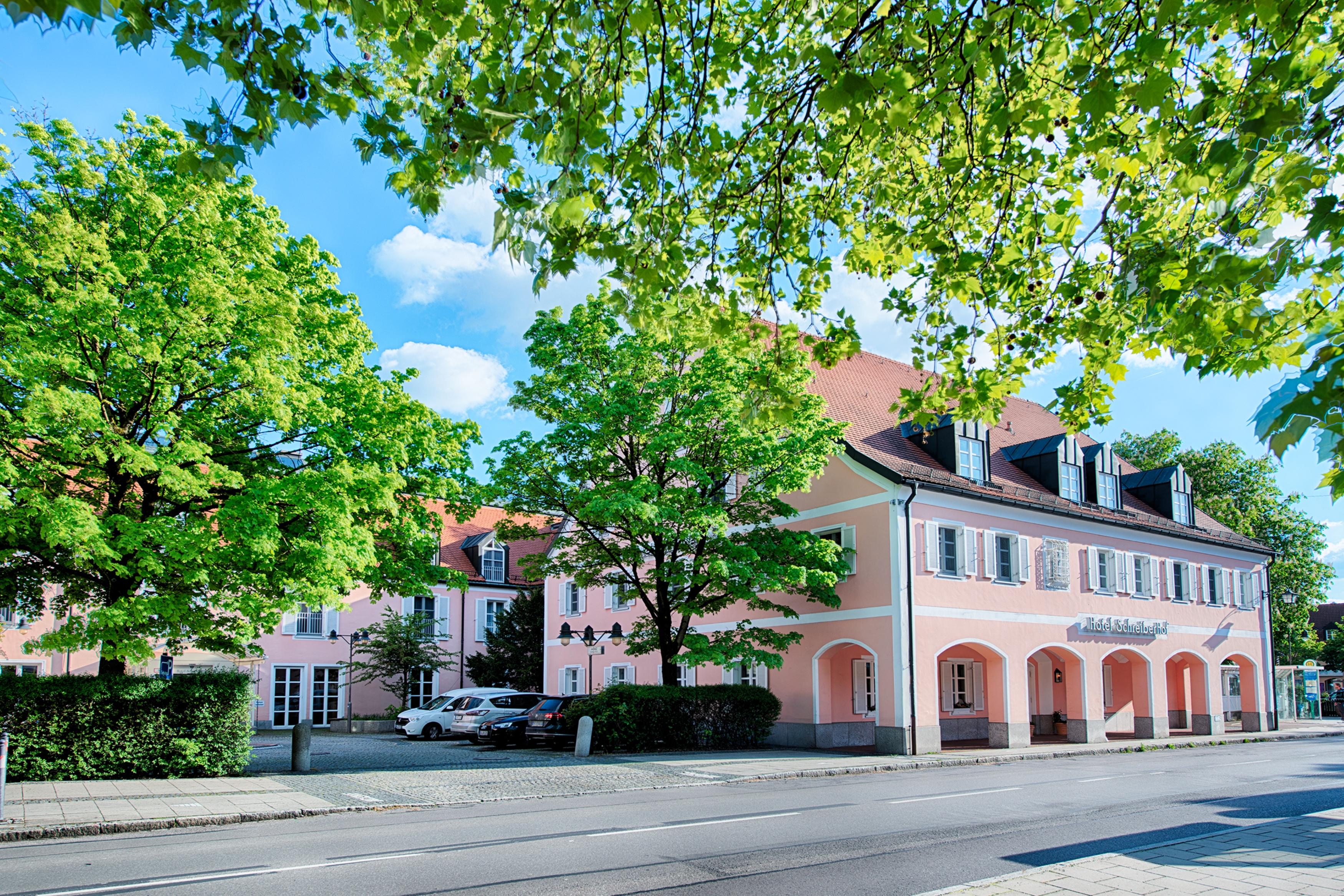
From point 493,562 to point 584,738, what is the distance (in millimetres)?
24999

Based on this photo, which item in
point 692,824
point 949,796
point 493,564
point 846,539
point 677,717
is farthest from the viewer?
point 493,564

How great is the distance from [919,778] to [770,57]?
13.9 metres

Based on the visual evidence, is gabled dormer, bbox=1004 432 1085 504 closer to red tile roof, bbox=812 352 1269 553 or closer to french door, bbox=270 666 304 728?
red tile roof, bbox=812 352 1269 553

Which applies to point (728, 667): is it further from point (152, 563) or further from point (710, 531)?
point (152, 563)

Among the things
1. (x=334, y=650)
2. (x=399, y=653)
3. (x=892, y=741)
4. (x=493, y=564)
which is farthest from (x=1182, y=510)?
(x=334, y=650)

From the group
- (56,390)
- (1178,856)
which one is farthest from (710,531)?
(1178,856)

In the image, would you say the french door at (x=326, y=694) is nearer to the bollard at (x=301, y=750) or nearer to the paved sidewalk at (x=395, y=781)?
the paved sidewalk at (x=395, y=781)

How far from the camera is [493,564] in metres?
45.7

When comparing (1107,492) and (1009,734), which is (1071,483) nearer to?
(1107,492)

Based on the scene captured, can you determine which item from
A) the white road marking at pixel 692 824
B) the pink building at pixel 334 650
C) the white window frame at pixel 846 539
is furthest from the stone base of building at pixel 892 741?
the pink building at pixel 334 650

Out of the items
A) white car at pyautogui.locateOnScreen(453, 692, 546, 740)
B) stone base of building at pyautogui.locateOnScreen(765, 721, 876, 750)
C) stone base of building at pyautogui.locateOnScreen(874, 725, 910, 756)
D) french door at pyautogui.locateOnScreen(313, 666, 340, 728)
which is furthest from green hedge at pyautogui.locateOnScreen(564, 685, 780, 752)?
french door at pyautogui.locateOnScreen(313, 666, 340, 728)

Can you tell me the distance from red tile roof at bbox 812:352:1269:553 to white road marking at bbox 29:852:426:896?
56.7 feet

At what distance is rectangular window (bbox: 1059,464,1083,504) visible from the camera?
29.6 metres

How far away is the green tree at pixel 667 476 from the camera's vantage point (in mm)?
21812
